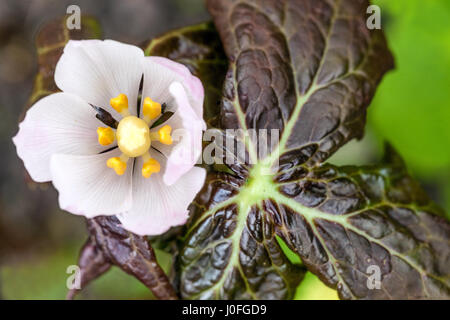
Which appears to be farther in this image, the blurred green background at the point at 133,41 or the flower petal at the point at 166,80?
the blurred green background at the point at 133,41

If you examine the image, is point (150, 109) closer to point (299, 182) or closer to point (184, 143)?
point (184, 143)

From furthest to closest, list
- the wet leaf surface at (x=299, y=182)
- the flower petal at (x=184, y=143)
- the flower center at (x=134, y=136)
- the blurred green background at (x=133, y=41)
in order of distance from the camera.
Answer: the blurred green background at (x=133, y=41) → the wet leaf surface at (x=299, y=182) → the flower center at (x=134, y=136) → the flower petal at (x=184, y=143)

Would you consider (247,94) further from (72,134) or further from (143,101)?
(72,134)

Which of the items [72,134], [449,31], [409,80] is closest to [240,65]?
[72,134]

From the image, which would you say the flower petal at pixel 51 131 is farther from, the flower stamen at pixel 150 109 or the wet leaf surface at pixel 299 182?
the wet leaf surface at pixel 299 182

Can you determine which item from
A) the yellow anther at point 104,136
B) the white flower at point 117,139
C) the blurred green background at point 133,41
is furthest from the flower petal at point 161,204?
the blurred green background at point 133,41


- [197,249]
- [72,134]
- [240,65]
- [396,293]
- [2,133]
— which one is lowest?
[396,293]

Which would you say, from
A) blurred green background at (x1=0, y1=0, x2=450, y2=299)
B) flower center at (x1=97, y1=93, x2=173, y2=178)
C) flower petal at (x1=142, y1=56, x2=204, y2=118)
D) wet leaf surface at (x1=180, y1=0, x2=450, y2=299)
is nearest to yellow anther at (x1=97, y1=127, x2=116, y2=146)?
flower center at (x1=97, y1=93, x2=173, y2=178)
